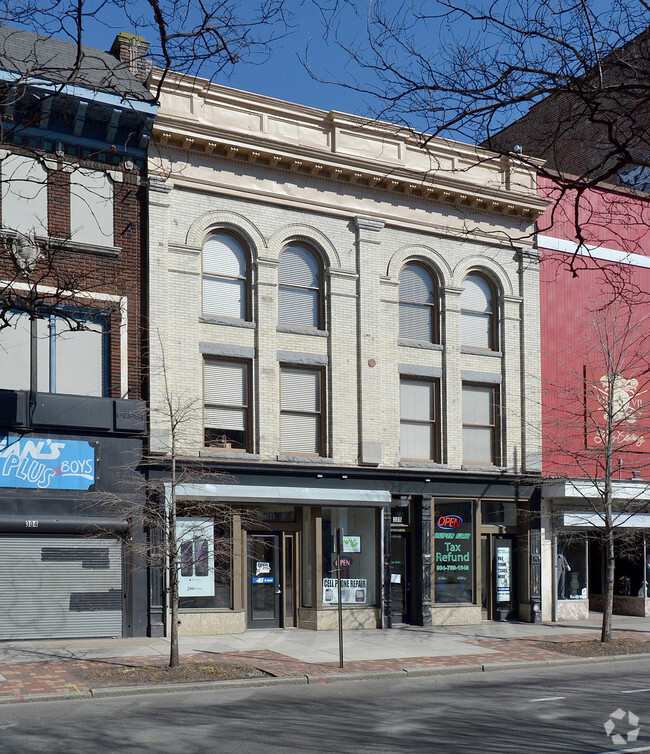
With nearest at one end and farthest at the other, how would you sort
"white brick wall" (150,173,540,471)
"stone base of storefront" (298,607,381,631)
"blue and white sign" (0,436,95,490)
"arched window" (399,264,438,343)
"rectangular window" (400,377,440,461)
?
"blue and white sign" (0,436,95,490), "white brick wall" (150,173,540,471), "stone base of storefront" (298,607,381,631), "rectangular window" (400,377,440,461), "arched window" (399,264,438,343)

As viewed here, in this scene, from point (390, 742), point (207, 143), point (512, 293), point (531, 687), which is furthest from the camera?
point (512, 293)

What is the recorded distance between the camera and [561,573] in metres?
25.9

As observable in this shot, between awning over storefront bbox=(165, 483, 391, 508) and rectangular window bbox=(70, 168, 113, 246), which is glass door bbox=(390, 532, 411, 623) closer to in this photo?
awning over storefront bbox=(165, 483, 391, 508)

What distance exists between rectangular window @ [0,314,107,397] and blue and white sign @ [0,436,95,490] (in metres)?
1.17

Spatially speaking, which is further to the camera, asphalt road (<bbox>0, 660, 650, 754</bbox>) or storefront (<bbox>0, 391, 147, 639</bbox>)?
storefront (<bbox>0, 391, 147, 639</bbox>)

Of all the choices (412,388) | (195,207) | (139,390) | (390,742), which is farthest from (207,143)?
(390,742)

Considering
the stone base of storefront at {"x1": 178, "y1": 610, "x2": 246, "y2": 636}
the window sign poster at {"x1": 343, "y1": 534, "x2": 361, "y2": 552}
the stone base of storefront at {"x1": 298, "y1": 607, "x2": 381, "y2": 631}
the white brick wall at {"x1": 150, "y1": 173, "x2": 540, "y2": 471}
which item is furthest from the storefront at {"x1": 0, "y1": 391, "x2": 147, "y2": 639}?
the window sign poster at {"x1": 343, "y1": 534, "x2": 361, "y2": 552}

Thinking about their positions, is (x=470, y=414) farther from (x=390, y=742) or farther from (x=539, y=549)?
(x=390, y=742)

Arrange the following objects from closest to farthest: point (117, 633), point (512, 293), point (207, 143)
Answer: point (117, 633), point (207, 143), point (512, 293)

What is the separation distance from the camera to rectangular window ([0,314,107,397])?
64.3 feet

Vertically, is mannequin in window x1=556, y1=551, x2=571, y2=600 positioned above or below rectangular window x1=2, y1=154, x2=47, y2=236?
below

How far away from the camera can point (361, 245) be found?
2380cm

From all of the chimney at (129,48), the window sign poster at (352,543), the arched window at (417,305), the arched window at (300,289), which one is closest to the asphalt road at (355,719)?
the window sign poster at (352,543)

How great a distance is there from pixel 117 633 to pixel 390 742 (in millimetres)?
10595
